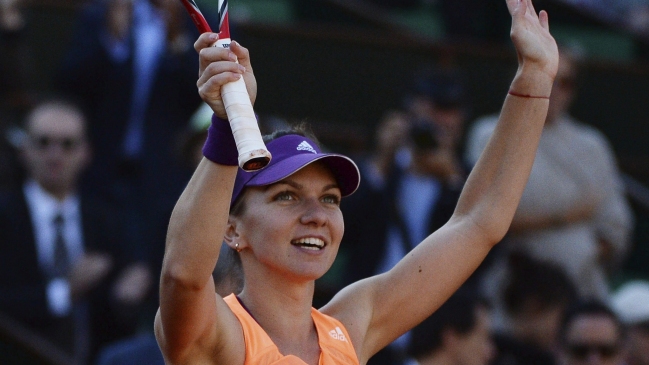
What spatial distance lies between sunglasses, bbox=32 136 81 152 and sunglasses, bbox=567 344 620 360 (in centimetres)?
276

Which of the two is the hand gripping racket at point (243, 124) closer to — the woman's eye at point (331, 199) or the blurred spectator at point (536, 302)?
the woman's eye at point (331, 199)

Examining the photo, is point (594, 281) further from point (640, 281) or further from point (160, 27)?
point (160, 27)

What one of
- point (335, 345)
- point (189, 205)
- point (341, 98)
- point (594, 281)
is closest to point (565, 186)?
point (594, 281)

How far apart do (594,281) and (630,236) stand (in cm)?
184

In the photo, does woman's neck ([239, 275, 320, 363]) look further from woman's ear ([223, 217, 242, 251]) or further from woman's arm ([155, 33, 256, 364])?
woman's arm ([155, 33, 256, 364])

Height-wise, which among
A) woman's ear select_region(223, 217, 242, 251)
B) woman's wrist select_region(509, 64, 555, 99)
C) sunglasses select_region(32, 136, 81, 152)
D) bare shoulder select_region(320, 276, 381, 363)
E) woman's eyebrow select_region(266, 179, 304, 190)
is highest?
woman's wrist select_region(509, 64, 555, 99)

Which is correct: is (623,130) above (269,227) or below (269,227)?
below

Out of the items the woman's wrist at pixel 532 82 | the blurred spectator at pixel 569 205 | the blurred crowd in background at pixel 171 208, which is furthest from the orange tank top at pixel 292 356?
the blurred spectator at pixel 569 205

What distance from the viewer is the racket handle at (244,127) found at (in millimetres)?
2408

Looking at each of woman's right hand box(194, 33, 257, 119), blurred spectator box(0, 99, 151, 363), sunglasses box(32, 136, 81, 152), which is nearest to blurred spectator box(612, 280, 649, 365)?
blurred spectator box(0, 99, 151, 363)

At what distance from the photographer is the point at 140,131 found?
6.72 meters

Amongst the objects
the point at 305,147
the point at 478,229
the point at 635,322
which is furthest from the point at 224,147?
the point at 635,322

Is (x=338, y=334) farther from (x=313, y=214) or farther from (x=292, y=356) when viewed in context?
(x=313, y=214)

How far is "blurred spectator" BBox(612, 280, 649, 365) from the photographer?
20.5 feet
